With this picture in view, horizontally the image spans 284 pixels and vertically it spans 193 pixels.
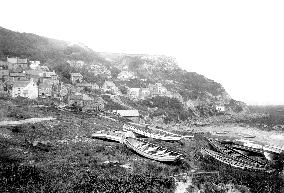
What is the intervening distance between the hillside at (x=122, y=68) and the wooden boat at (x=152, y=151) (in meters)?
69.0

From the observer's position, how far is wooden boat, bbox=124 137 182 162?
41.3 meters

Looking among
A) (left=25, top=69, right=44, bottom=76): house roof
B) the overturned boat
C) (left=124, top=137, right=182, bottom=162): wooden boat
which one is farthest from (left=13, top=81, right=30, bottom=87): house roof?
the overturned boat

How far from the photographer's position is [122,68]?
6122 inches

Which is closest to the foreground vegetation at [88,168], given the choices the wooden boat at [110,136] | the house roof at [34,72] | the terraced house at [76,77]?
the wooden boat at [110,136]

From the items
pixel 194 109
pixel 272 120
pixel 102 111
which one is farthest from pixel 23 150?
pixel 272 120

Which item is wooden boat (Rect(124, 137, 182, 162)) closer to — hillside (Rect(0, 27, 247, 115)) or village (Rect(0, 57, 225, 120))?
village (Rect(0, 57, 225, 120))

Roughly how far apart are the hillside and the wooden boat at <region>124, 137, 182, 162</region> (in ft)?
226

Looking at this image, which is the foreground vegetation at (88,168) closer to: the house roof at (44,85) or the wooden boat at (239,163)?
the wooden boat at (239,163)

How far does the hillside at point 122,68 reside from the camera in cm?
12600

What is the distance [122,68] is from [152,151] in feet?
376

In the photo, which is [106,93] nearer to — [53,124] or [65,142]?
[53,124]

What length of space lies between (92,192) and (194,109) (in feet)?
321

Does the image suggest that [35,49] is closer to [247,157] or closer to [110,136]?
[110,136]

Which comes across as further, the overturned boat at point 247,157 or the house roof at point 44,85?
the house roof at point 44,85
